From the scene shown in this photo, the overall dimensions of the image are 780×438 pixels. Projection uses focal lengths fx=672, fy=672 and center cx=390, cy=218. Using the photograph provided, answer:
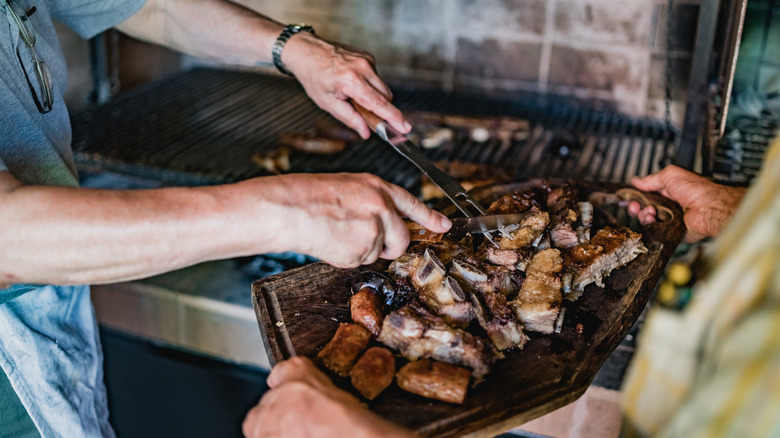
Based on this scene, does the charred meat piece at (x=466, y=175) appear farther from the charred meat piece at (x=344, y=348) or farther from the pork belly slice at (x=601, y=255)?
the charred meat piece at (x=344, y=348)

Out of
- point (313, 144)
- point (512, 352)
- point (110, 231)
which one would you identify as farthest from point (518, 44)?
point (110, 231)

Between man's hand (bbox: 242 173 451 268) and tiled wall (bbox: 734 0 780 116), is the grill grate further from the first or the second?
man's hand (bbox: 242 173 451 268)

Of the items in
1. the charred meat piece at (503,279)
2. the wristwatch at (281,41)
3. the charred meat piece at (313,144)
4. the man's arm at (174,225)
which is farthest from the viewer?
the charred meat piece at (313,144)

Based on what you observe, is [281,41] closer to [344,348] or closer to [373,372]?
[344,348]

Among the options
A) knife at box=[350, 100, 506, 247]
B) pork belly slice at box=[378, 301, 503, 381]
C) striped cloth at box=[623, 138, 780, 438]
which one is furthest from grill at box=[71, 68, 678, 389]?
striped cloth at box=[623, 138, 780, 438]

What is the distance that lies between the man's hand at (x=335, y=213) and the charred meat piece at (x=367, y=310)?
0.16 m

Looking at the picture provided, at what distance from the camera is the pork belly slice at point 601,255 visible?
1.88 meters

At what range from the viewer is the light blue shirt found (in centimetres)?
175

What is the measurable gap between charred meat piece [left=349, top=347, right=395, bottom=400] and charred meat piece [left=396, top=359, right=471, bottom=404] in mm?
32

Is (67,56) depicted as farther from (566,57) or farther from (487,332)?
(487,332)

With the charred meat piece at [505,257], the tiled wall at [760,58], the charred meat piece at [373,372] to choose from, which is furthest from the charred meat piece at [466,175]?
the tiled wall at [760,58]

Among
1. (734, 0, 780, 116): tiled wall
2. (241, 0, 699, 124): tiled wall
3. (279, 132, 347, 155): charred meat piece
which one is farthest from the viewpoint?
(241, 0, 699, 124): tiled wall

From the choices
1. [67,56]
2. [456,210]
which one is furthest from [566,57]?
[67,56]

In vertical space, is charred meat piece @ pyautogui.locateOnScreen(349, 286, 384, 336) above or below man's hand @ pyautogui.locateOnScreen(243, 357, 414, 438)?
below
